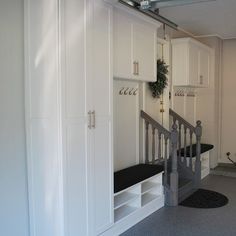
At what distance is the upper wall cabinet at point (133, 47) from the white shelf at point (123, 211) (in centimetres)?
156

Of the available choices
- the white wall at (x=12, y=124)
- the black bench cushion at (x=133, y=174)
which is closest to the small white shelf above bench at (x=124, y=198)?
the black bench cushion at (x=133, y=174)

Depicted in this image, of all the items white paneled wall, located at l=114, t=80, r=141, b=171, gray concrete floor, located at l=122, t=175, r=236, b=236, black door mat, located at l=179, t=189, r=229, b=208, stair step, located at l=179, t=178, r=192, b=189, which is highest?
white paneled wall, located at l=114, t=80, r=141, b=171

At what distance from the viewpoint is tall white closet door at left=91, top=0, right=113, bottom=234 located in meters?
3.02

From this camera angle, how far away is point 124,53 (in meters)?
3.71

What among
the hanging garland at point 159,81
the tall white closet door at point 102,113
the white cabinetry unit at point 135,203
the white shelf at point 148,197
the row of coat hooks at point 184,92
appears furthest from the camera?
the row of coat hooks at point 184,92

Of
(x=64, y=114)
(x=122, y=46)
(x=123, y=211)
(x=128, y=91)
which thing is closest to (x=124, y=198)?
(x=123, y=211)

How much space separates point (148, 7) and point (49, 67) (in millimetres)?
1442

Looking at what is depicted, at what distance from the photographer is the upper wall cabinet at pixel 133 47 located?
361 cm

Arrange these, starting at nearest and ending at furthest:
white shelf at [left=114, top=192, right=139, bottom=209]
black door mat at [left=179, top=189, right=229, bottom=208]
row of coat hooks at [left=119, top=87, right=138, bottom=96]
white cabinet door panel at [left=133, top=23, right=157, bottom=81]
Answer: white shelf at [left=114, top=192, right=139, bottom=209]
white cabinet door panel at [left=133, top=23, right=157, bottom=81]
row of coat hooks at [left=119, top=87, right=138, bottom=96]
black door mat at [left=179, top=189, right=229, bottom=208]

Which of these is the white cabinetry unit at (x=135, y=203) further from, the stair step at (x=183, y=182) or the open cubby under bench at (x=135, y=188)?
the stair step at (x=183, y=182)

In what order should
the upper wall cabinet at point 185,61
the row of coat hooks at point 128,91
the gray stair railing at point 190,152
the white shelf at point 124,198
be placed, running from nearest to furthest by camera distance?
1. the white shelf at point 124,198
2. the row of coat hooks at point 128,91
3. the gray stair railing at point 190,152
4. the upper wall cabinet at point 185,61

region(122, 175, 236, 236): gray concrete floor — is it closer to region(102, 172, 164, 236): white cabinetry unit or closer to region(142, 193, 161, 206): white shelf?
region(102, 172, 164, 236): white cabinetry unit

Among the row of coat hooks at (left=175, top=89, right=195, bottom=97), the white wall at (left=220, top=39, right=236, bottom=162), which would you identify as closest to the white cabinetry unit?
the row of coat hooks at (left=175, top=89, right=195, bottom=97)

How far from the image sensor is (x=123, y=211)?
3752 millimetres
